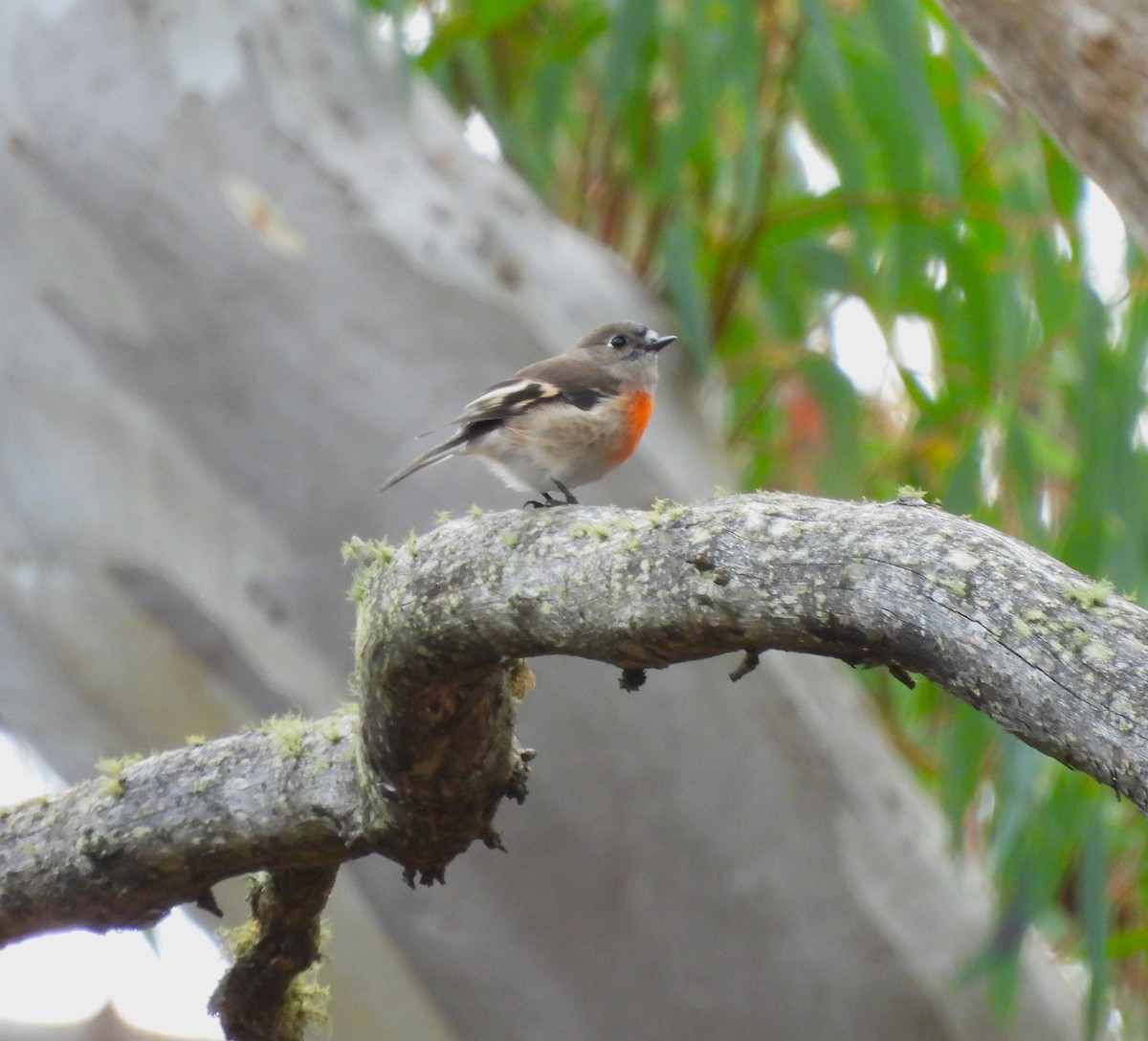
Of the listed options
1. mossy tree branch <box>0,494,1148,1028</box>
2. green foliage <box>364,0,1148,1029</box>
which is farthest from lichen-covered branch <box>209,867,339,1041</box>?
green foliage <box>364,0,1148,1029</box>

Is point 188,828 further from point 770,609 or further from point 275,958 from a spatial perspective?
point 770,609

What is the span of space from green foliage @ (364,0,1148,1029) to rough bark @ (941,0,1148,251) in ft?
1.76

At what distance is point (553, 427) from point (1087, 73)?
1054mm

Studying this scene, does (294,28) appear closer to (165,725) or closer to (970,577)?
(165,725)

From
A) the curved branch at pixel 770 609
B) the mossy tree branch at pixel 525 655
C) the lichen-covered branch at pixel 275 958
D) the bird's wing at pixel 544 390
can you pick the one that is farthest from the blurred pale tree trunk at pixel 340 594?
the curved branch at pixel 770 609

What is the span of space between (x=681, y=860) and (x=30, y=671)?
4.94ft

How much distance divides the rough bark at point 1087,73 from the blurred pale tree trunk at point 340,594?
4.05ft

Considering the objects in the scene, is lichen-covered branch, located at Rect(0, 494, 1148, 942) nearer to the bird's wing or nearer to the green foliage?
the bird's wing

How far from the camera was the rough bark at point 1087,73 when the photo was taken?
2168 millimetres

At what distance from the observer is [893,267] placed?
372cm

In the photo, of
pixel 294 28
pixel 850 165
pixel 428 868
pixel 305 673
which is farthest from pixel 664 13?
pixel 428 868

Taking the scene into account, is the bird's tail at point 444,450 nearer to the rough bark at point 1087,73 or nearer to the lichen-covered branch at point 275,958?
the lichen-covered branch at point 275,958

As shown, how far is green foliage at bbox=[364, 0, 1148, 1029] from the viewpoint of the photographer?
10.4ft

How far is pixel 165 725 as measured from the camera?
311 cm
